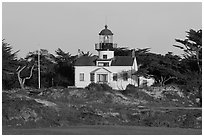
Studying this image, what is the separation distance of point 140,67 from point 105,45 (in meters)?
4.03

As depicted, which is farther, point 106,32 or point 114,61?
point 114,61

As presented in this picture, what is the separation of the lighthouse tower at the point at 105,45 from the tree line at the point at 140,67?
315 cm

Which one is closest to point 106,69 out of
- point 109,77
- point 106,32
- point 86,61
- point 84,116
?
point 109,77

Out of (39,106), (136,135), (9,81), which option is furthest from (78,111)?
(9,81)

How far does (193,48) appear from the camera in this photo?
131 feet

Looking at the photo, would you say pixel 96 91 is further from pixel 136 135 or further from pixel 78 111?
pixel 136 135

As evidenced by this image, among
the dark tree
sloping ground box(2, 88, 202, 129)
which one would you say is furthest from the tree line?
sloping ground box(2, 88, 202, 129)

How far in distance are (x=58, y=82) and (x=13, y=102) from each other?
82.3 ft

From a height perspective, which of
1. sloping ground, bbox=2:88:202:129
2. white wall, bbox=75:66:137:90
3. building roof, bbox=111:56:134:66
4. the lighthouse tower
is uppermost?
the lighthouse tower

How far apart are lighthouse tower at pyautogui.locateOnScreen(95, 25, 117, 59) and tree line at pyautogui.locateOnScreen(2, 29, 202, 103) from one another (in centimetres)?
315

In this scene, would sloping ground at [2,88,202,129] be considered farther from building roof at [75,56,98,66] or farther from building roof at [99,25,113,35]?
building roof at [75,56,98,66]

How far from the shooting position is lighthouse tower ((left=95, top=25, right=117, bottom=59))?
42916 millimetres

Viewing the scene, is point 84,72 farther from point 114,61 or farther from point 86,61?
point 114,61

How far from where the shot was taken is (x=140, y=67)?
45.2 meters
